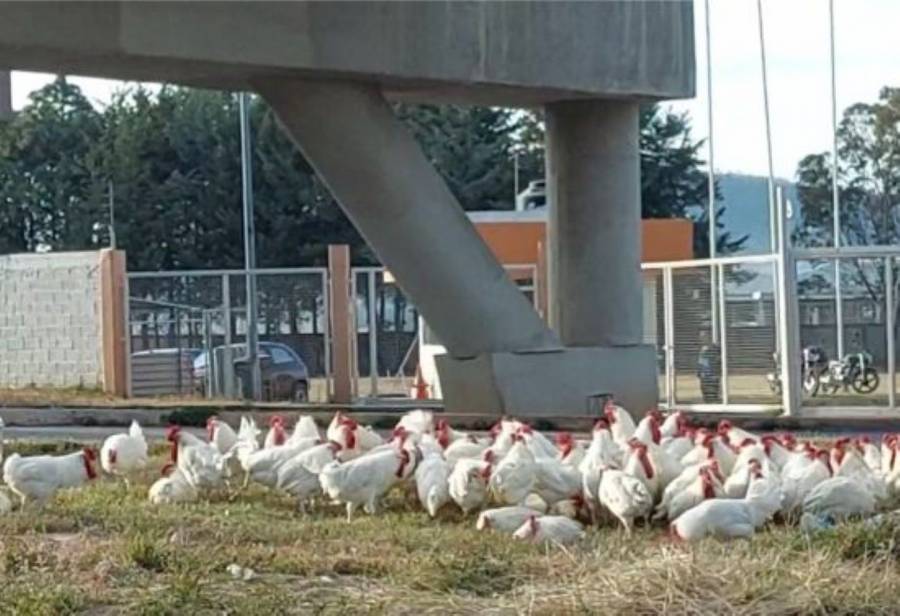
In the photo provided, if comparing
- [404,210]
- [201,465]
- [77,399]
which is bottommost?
[77,399]

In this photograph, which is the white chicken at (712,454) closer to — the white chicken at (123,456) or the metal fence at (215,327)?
the white chicken at (123,456)

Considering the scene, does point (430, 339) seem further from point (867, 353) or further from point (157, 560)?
point (157, 560)

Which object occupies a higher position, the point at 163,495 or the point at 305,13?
the point at 305,13

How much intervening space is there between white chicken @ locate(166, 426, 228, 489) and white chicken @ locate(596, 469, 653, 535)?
2.84 m

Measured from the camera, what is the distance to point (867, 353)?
83.1 ft

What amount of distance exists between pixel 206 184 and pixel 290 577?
53360 mm

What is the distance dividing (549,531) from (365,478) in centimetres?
194

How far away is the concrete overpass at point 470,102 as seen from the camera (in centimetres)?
2022

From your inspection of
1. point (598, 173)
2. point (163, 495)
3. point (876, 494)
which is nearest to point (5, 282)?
point (598, 173)

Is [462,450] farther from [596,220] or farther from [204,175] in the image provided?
[204,175]

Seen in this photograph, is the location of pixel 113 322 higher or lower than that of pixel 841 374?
higher

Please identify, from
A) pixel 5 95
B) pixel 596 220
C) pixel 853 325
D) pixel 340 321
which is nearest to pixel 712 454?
pixel 596 220

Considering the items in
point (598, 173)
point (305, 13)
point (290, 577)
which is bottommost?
point (290, 577)

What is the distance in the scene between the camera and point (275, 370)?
3266 centimetres
